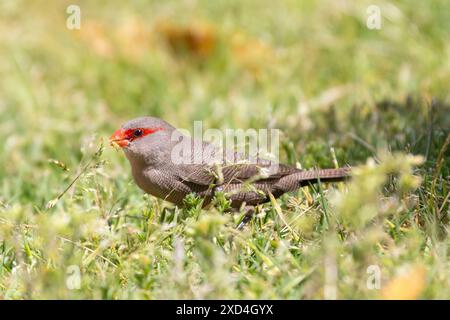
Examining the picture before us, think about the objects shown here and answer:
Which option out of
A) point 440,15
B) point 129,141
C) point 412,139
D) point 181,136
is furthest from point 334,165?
point 440,15

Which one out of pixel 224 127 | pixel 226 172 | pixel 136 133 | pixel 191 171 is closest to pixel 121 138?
pixel 136 133

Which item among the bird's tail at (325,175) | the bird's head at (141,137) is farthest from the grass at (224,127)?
the bird's head at (141,137)

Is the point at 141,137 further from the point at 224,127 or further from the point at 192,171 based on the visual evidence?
the point at 224,127

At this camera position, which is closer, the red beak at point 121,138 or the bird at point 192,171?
the bird at point 192,171

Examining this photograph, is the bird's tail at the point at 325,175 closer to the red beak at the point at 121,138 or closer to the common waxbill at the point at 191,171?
the common waxbill at the point at 191,171

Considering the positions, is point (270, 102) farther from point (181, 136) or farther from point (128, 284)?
point (128, 284)
